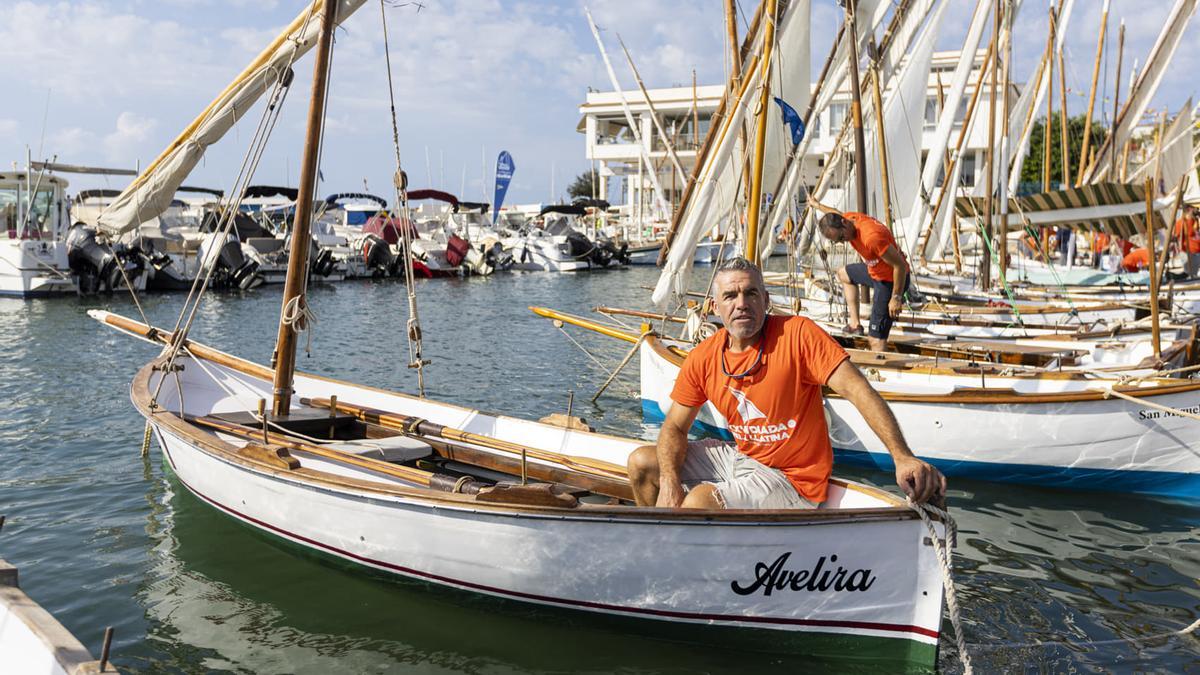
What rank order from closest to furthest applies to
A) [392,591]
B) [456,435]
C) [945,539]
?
1. [945,539]
2. [392,591]
3. [456,435]

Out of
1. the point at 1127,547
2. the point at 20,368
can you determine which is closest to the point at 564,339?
the point at 20,368

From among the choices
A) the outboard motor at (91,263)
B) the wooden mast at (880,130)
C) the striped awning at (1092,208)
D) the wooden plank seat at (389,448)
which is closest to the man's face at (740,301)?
the wooden plank seat at (389,448)

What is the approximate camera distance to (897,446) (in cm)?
536

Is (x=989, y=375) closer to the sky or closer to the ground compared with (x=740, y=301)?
closer to the ground

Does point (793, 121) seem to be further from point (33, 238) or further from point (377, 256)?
point (377, 256)

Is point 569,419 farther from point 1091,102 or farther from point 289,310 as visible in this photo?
point 1091,102

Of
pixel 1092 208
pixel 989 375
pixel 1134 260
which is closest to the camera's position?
pixel 989 375

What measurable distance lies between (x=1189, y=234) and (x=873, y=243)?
16.0 meters

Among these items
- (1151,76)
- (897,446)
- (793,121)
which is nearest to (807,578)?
(897,446)

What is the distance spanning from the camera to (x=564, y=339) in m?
24.2

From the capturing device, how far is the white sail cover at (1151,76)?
1939cm

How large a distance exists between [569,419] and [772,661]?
3.25 m

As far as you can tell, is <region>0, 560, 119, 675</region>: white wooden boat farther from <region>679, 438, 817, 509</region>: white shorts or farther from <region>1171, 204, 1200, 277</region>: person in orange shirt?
<region>1171, 204, 1200, 277</region>: person in orange shirt

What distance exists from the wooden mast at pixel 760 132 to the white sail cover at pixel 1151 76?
40.2ft
